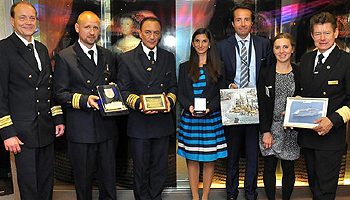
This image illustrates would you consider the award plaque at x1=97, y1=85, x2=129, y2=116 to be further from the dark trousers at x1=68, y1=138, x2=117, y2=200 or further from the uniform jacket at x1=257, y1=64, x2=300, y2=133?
the uniform jacket at x1=257, y1=64, x2=300, y2=133

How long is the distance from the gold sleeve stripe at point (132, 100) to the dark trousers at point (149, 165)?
1.19 feet

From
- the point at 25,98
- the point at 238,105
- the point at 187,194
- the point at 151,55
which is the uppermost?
the point at 151,55

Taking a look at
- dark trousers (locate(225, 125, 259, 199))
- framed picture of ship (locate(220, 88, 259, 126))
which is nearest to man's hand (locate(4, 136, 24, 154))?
framed picture of ship (locate(220, 88, 259, 126))

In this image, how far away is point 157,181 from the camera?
3.22m

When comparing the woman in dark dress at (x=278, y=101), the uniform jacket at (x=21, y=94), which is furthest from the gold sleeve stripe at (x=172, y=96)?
the uniform jacket at (x=21, y=94)

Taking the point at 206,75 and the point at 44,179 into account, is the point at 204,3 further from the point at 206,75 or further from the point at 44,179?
the point at 44,179

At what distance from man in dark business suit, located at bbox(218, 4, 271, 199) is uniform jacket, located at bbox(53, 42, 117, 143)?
1.24 m

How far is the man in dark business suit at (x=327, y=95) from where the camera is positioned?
2.52 metres

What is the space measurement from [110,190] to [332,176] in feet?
6.51

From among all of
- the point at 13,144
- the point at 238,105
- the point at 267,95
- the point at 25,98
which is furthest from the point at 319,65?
the point at 13,144

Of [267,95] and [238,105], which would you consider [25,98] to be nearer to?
[238,105]

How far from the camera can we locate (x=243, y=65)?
3.27m

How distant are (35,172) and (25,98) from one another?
612mm

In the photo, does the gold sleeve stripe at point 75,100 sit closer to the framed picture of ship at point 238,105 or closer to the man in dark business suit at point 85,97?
the man in dark business suit at point 85,97
